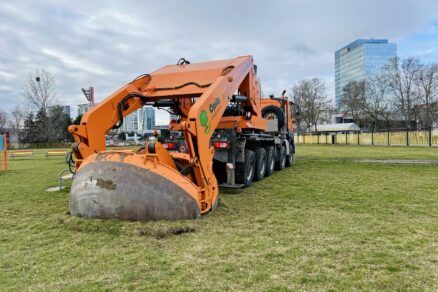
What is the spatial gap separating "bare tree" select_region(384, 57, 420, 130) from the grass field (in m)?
51.5

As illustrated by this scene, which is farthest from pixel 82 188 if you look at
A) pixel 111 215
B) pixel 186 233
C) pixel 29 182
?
pixel 29 182

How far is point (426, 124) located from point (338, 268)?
55174mm

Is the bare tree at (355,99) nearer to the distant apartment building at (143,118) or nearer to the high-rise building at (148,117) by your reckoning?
the distant apartment building at (143,118)

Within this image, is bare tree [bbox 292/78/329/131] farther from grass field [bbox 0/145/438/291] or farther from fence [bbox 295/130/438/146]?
grass field [bbox 0/145/438/291]

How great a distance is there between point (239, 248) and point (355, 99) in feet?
217

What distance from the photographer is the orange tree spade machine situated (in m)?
5.44

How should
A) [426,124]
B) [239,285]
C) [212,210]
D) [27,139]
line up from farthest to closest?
[27,139], [426,124], [212,210], [239,285]

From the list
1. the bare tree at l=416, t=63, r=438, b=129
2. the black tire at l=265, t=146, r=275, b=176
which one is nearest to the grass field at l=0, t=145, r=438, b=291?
the black tire at l=265, t=146, r=275, b=176

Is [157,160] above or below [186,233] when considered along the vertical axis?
above

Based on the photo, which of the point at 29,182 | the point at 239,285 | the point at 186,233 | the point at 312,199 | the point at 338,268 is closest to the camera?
the point at 239,285

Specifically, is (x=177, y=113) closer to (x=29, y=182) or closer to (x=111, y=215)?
(x=111, y=215)

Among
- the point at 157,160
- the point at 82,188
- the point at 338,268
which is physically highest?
the point at 157,160

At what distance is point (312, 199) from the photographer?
7832 millimetres

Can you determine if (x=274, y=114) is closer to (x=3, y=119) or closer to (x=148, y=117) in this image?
(x=148, y=117)
